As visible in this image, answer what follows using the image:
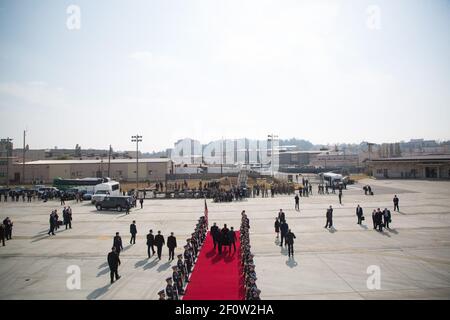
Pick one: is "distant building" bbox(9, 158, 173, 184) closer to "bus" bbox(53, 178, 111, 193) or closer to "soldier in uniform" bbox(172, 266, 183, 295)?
"bus" bbox(53, 178, 111, 193)

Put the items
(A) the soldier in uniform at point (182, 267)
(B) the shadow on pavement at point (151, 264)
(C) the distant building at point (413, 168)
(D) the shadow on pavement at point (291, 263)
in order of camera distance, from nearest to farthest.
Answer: (A) the soldier in uniform at point (182, 267), (D) the shadow on pavement at point (291, 263), (B) the shadow on pavement at point (151, 264), (C) the distant building at point (413, 168)

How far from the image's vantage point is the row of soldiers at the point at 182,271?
10109 mm

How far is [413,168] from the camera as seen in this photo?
68438 mm

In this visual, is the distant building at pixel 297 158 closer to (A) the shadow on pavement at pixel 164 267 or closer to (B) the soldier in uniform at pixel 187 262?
(A) the shadow on pavement at pixel 164 267

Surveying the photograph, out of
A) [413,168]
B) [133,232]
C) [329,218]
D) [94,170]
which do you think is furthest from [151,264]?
[413,168]

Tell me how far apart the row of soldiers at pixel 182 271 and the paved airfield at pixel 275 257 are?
3.50 ft

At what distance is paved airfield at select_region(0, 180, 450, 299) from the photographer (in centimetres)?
1191

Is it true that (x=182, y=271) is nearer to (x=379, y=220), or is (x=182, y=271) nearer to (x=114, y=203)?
(x=379, y=220)

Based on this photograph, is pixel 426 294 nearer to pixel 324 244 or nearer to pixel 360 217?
pixel 324 244

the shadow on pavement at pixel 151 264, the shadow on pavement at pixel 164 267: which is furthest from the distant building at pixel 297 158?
the shadow on pavement at pixel 164 267

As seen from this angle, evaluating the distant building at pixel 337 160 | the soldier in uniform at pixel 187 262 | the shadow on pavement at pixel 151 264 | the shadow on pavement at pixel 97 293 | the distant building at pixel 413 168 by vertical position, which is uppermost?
the distant building at pixel 337 160

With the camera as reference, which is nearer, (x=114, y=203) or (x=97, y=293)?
(x=97, y=293)

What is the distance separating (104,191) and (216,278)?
30358 mm

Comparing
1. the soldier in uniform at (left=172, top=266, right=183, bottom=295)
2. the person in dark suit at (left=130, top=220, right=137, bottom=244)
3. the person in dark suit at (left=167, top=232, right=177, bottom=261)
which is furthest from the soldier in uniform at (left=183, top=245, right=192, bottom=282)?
the person in dark suit at (left=130, top=220, right=137, bottom=244)
